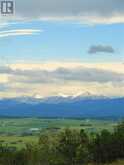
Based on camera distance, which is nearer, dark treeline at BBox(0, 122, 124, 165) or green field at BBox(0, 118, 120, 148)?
dark treeline at BBox(0, 122, 124, 165)

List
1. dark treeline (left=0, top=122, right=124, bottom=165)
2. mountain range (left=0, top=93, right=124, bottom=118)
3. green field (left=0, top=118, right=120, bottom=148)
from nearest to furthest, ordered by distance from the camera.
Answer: dark treeline (left=0, top=122, right=124, bottom=165) → green field (left=0, top=118, right=120, bottom=148) → mountain range (left=0, top=93, right=124, bottom=118)

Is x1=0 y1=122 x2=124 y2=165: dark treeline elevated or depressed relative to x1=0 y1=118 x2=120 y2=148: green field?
depressed

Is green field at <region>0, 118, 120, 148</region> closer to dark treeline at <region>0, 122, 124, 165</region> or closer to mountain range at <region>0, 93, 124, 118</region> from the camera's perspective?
mountain range at <region>0, 93, 124, 118</region>

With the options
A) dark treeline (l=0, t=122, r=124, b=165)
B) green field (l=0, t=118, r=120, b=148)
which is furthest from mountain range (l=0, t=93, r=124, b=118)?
dark treeline (l=0, t=122, r=124, b=165)

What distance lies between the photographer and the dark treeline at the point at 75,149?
22734 mm

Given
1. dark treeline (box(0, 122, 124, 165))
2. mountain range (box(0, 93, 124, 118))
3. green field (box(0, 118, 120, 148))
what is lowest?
dark treeline (box(0, 122, 124, 165))

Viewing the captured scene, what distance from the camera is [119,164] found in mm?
22031

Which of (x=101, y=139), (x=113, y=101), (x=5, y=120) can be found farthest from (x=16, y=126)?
(x=101, y=139)

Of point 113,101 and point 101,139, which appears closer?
point 101,139

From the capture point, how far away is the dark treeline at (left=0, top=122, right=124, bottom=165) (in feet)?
74.6

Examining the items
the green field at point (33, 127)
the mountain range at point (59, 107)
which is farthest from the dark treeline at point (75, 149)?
the mountain range at point (59, 107)

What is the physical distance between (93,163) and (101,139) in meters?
2.36

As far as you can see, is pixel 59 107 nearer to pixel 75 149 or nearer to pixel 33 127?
pixel 33 127

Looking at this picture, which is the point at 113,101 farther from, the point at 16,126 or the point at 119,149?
the point at 119,149
